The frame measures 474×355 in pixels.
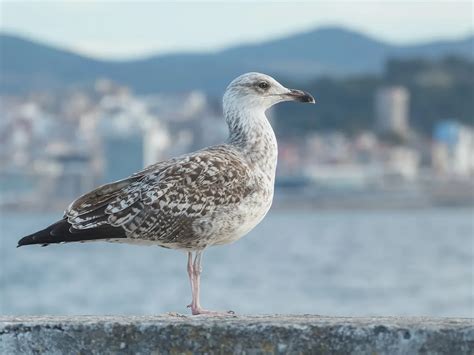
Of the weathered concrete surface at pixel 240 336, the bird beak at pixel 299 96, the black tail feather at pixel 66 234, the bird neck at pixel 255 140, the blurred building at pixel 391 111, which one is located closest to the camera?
the weathered concrete surface at pixel 240 336

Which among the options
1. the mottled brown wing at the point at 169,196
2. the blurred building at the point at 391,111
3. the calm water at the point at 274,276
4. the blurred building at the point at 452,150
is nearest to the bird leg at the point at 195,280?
the mottled brown wing at the point at 169,196

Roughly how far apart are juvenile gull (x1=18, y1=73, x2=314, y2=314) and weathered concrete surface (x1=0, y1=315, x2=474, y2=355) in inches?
47.3

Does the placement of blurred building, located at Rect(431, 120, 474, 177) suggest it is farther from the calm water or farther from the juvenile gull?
the juvenile gull

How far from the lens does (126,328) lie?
385 cm

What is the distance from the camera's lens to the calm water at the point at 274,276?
31500mm

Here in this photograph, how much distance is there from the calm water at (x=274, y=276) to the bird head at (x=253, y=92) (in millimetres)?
19729

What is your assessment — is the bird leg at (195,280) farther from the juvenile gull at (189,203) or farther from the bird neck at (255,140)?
the bird neck at (255,140)

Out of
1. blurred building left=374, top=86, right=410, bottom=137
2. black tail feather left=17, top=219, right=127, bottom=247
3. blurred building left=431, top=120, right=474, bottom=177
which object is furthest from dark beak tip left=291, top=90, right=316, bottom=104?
blurred building left=374, top=86, right=410, bottom=137

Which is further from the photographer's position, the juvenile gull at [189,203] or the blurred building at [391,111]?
the blurred building at [391,111]

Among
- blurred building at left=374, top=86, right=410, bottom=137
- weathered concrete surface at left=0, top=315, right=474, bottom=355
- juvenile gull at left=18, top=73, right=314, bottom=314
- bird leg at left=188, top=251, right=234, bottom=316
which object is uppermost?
blurred building at left=374, top=86, right=410, bottom=137

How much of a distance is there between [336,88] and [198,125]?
19321mm

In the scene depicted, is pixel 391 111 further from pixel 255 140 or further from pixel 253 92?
pixel 255 140

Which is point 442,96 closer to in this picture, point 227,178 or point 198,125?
point 198,125

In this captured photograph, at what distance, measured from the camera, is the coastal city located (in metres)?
110
